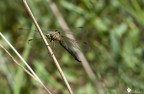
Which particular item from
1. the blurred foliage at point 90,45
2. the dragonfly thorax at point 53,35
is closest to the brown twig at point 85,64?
the blurred foliage at point 90,45

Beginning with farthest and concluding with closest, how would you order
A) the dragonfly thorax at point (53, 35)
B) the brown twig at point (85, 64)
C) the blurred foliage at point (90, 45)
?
the blurred foliage at point (90, 45)
the brown twig at point (85, 64)
the dragonfly thorax at point (53, 35)

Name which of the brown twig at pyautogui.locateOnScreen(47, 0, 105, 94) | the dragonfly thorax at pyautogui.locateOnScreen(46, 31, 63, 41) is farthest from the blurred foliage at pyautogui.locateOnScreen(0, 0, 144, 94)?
the dragonfly thorax at pyautogui.locateOnScreen(46, 31, 63, 41)

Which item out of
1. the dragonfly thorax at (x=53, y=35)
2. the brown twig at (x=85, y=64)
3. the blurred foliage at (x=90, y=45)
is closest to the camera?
the dragonfly thorax at (x=53, y=35)

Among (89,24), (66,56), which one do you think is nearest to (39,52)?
(66,56)

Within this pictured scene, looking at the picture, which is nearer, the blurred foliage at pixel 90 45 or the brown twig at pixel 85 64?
the brown twig at pixel 85 64

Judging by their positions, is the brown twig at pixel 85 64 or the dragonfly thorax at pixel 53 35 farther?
the brown twig at pixel 85 64

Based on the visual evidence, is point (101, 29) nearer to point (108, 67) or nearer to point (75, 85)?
point (108, 67)

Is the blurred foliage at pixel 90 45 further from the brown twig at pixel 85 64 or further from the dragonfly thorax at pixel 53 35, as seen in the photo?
the dragonfly thorax at pixel 53 35

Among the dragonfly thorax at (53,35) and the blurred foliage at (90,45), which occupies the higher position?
the dragonfly thorax at (53,35)

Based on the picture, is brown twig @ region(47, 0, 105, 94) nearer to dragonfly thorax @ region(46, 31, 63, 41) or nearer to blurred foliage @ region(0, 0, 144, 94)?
blurred foliage @ region(0, 0, 144, 94)

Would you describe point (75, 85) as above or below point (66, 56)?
below
